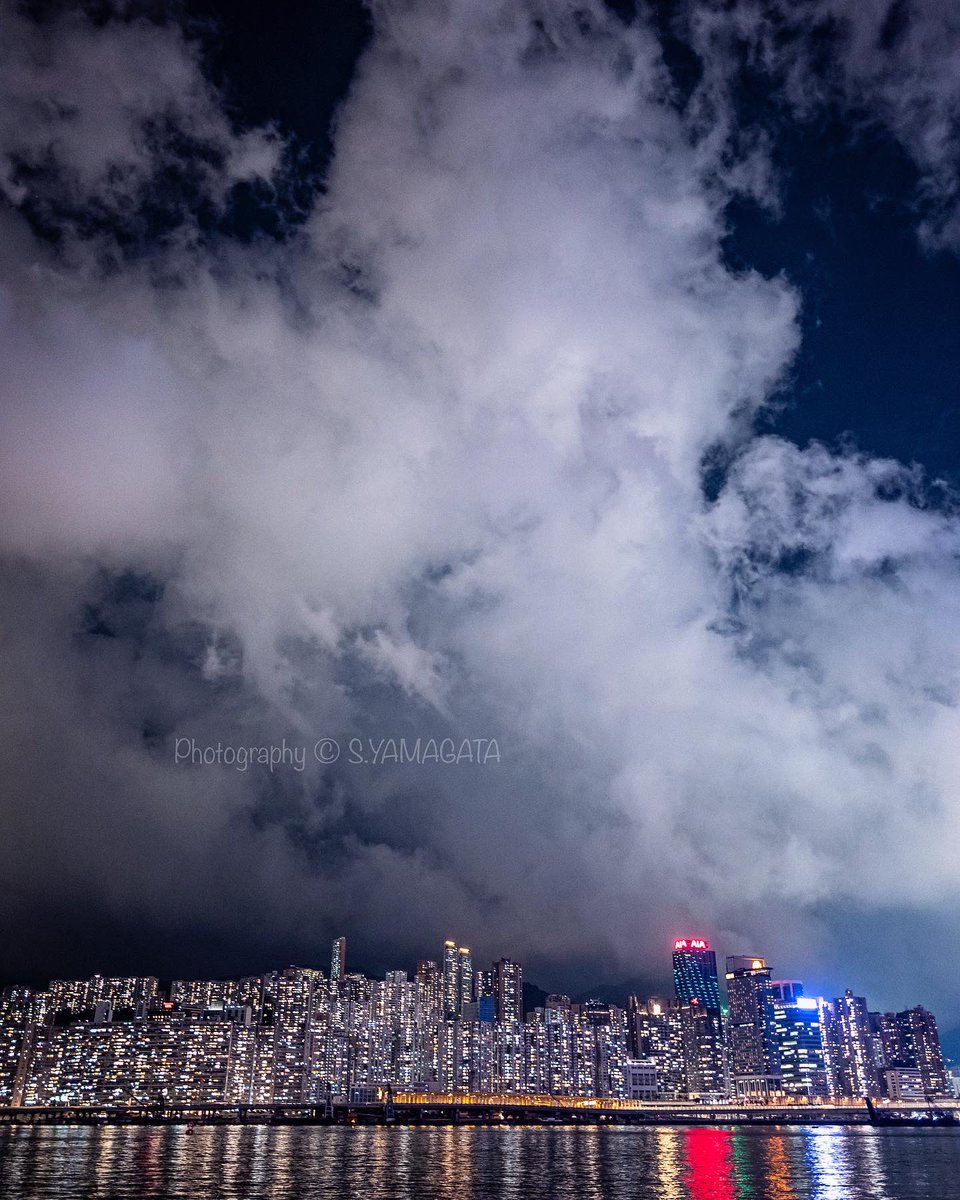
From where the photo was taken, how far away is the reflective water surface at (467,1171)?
226 feet

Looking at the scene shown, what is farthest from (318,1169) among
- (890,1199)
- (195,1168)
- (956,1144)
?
(956,1144)

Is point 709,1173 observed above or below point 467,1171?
below

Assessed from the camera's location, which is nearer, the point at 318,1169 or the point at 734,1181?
the point at 734,1181

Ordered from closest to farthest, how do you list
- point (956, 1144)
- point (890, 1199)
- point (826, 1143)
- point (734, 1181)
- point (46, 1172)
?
point (890, 1199) < point (734, 1181) < point (46, 1172) < point (826, 1143) < point (956, 1144)

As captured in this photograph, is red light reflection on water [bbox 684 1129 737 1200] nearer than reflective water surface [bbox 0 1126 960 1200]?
Yes

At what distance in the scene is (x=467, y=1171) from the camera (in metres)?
89.8

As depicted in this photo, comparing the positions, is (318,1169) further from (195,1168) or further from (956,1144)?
(956,1144)

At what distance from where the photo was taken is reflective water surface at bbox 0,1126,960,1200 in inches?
2713

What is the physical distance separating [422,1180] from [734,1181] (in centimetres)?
2543

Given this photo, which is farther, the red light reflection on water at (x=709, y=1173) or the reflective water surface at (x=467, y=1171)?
the reflective water surface at (x=467, y=1171)

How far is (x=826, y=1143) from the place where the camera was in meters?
155

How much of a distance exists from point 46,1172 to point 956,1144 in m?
152

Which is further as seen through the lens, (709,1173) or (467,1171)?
(467,1171)

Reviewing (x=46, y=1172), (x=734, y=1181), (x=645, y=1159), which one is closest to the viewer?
(x=734, y=1181)
